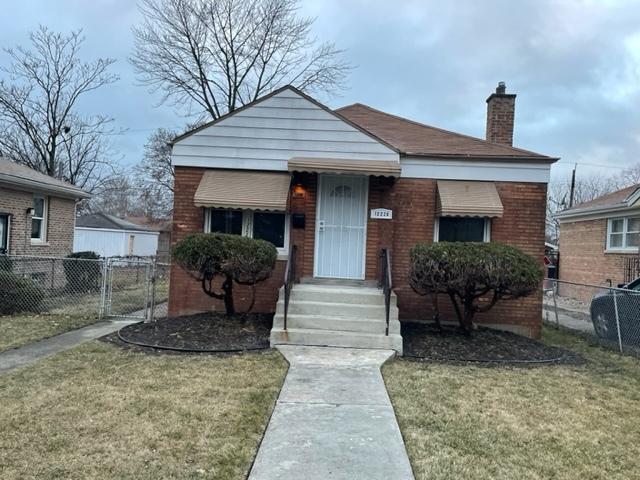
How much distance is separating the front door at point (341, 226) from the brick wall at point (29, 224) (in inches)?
389

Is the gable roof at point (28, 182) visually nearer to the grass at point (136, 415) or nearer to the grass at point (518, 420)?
the grass at point (136, 415)

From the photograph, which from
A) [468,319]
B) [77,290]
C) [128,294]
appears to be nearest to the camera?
[468,319]

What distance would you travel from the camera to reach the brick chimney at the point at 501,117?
1106 cm

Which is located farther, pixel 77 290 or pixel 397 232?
pixel 77 290

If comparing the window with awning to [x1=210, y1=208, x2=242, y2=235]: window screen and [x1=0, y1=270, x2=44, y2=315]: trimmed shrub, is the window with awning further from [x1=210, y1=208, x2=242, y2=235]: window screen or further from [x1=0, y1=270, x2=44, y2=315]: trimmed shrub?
[x1=0, y1=270, x2=44, y2=315]: trimmed shrub

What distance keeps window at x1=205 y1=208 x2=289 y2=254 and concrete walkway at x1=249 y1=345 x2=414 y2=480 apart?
11.7 feet

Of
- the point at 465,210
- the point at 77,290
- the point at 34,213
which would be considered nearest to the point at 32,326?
the point at 77,290

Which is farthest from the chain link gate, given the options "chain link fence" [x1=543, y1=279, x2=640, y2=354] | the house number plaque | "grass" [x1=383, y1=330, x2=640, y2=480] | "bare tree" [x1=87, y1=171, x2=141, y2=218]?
"bare tree" [x1=87, y1=171, x2=141, y2=218]

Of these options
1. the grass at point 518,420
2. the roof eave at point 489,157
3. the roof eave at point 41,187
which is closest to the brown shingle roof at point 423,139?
the roof eave at point 489,157

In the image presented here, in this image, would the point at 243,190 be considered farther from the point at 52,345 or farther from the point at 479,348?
the point at 479,348

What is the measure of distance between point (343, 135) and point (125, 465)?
698 centimetres

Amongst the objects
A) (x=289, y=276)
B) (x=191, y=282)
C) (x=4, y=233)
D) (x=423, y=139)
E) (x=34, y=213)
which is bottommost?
(x=191, y=282)

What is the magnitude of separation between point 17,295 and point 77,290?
4.80 m

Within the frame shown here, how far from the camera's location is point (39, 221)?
608 inches
